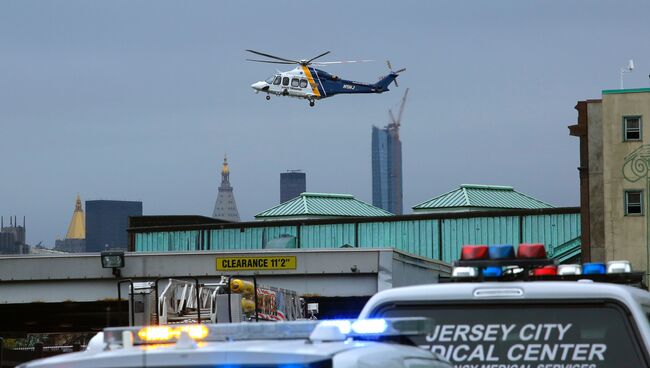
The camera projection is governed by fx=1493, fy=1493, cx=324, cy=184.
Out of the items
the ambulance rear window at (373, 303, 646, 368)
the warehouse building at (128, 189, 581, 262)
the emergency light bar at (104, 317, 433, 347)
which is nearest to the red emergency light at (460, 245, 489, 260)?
the ambulance rear window at (373, 303, 646, 368)

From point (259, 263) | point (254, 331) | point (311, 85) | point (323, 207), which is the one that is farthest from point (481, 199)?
point (254, 331)

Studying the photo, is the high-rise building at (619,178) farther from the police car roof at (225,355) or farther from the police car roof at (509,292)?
the police car roof at (225,355)

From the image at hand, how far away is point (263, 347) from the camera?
5.11 metres

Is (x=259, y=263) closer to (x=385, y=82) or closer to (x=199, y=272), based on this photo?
(x=199, y=272)

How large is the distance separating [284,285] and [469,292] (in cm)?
4199

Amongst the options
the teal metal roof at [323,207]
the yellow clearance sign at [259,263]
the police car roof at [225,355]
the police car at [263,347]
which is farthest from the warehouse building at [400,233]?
the police car roof at [225,355]

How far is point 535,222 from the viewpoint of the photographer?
77.8 metres

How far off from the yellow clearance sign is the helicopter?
139 ft

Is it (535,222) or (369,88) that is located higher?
(369,88)

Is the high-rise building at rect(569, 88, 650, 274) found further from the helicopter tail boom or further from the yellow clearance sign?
the helicopter tail boom

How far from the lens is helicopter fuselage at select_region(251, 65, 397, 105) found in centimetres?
9838

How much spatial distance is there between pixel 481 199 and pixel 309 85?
14.1m

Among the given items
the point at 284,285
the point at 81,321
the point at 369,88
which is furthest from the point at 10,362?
the point at 369,88

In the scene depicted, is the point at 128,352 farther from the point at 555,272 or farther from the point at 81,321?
the point at 81,321
